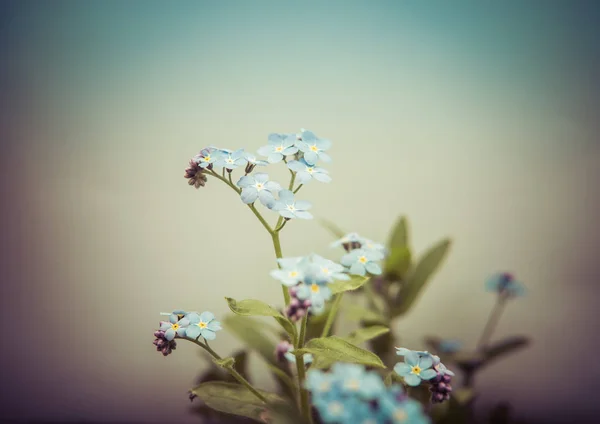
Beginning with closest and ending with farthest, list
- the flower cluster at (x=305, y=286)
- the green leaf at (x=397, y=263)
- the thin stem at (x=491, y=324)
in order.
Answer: the flower cluster at (x=305, y=286) → the green leaf at (x=397, y=263) → the thin stem at (x=491, y=324)

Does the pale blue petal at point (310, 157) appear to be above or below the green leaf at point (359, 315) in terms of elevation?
above

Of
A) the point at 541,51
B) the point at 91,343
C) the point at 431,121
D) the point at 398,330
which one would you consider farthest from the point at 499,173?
the point at 91,343

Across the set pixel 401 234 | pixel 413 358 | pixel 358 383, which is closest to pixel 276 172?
pixel 401 234

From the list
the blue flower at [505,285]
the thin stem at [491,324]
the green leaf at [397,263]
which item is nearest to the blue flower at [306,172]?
the green leaf at [397,263]

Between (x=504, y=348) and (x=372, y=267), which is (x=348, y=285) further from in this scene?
(x=504, y=348)

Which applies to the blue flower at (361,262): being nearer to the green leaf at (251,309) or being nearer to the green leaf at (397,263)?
the green leaf at (251,309)

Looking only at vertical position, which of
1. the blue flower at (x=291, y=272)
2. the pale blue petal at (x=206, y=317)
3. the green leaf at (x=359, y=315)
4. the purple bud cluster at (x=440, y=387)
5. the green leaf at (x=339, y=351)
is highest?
the green leaf at (x=359, y=315)

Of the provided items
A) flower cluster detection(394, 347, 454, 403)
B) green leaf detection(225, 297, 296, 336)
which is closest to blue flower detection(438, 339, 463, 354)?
flower cluster detection(394, 347, 454, 403)
